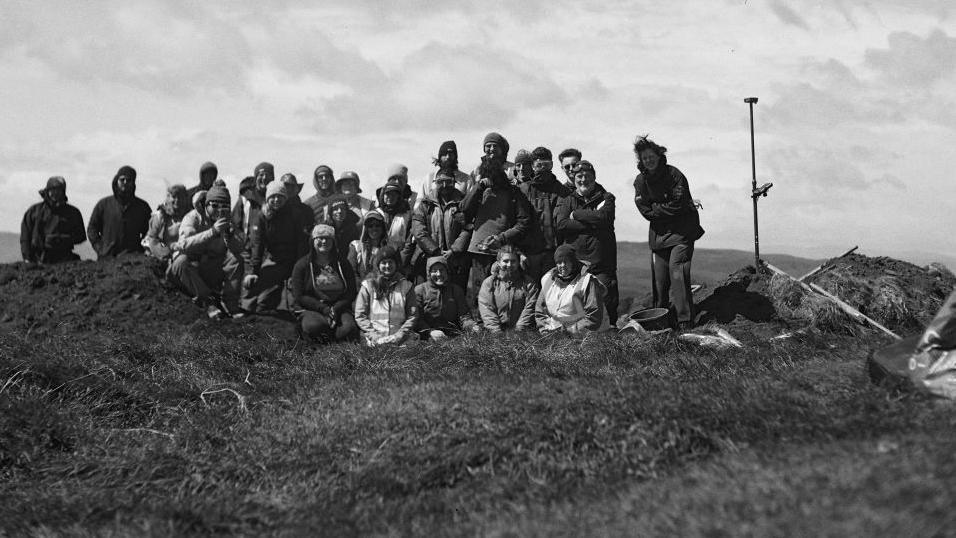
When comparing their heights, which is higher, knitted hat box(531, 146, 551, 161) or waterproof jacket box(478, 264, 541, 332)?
knitted hat box(531, 146, 551, 161)

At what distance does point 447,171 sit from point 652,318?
3.54 m

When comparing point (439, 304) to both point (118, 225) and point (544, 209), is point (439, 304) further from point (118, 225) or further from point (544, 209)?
point (118, 225)

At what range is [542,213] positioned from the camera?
1414 cm

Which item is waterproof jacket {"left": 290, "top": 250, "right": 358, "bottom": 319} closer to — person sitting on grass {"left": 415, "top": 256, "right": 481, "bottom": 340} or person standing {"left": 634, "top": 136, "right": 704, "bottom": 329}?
person sitting on grass {"left": 415, "top": 256, "right": 481, "bottom": 340}

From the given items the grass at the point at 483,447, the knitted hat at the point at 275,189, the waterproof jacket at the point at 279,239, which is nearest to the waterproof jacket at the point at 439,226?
the waterproof jacket at the point at 279,239

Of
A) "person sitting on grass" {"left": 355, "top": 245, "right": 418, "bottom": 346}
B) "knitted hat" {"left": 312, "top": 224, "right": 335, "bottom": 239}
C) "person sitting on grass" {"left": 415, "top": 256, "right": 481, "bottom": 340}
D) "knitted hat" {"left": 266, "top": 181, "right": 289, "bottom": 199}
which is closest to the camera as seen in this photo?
"person sitting on grass" {"left": 355, "top": 245, "right": 418, "bottom": 346}

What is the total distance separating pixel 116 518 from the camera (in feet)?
23.1

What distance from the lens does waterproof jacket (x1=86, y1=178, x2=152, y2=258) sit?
17.3 m

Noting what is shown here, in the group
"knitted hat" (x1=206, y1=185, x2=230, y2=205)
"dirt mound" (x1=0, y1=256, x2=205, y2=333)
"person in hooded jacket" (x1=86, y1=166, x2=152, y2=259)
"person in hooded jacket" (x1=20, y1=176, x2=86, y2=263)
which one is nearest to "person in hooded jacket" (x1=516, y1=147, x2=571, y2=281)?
"knitted hat" (x1=206, y1=185, x2=230, y2=205)

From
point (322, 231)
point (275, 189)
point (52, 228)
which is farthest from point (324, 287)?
point (52, 228)

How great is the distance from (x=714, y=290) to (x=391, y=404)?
8.17m

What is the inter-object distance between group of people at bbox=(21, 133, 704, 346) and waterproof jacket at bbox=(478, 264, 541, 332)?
15mm

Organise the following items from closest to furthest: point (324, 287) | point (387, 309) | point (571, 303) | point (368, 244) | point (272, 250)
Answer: point (571, 303) → point (387, 309) → point (324, 287) → point (368, 244) → point (272, 250)

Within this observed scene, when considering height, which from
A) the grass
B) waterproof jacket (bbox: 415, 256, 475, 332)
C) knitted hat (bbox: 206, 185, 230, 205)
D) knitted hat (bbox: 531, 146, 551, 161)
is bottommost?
the grass
